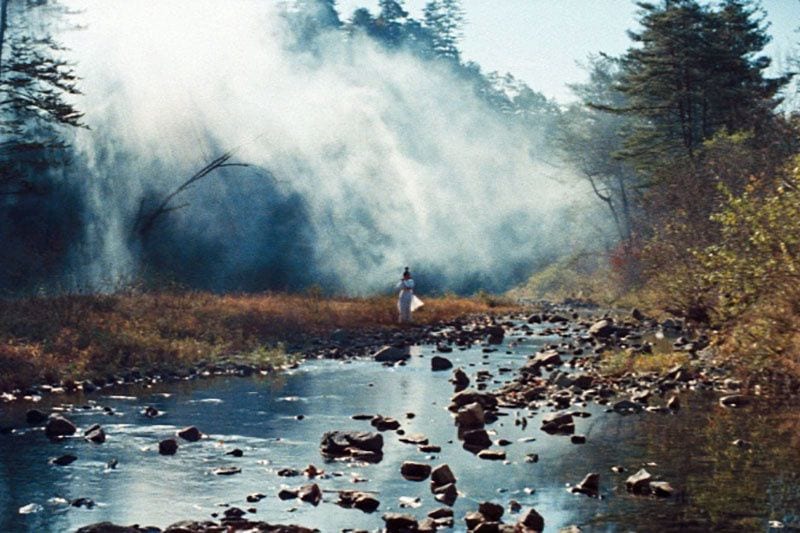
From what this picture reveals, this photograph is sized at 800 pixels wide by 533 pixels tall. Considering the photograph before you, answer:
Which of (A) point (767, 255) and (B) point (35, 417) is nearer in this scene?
(B) point (35, 417)

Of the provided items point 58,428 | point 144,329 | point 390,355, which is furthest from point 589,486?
point 144,329

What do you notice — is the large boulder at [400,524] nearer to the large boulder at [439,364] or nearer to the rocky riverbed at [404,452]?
the rocky riverbed at [404,452]

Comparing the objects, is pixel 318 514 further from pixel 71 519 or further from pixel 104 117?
pixel 104 117

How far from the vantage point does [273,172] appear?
44.2 m

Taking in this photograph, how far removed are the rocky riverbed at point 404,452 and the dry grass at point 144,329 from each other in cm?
120

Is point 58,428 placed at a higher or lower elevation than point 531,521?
higher

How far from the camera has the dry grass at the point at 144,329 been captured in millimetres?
18969

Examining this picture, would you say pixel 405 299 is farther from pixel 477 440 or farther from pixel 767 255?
pixel 477 440

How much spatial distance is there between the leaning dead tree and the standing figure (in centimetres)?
1150

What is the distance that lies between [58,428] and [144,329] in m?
9.58

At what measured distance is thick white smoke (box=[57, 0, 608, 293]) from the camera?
37.9m

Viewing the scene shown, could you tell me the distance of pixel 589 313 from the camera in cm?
3928

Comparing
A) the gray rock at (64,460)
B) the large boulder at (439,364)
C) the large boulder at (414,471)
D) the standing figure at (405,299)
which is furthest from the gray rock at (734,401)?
the standing figure at (405,299)

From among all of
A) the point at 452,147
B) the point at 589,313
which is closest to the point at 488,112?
the point at 452,147
